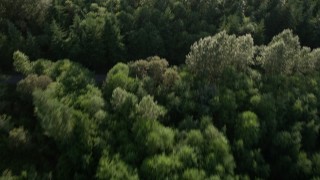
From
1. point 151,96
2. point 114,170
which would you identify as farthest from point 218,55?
point 114,170

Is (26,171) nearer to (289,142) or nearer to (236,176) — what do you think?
(236,176)

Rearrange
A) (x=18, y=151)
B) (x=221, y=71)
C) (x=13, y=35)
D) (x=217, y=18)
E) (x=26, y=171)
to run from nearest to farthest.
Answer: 1. (x=26, y=171)
2. (x=18, y=151)
3. (x=221, y=71)
4. (x=13, y=35)
5. (x=217, y=18)

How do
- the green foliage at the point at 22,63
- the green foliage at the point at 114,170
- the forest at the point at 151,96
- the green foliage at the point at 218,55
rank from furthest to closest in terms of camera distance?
the green foliage at the point at 218,55, the green foliage at the point at 22,63, the forest at the point at 151,96, the green foliage at the point at 114,170

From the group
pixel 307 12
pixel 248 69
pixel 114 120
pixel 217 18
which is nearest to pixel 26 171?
pixel 114 120

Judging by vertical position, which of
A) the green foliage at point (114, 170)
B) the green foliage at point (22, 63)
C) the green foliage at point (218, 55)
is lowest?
the green foliage at point (22, 63)

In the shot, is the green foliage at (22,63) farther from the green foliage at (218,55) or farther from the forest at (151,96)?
the green foliage at (218,55)

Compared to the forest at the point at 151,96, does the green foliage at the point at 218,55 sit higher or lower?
higher

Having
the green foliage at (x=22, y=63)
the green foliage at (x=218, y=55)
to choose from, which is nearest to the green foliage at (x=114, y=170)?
the green foliage at (x=218, y=55)

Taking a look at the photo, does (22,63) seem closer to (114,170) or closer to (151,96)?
(151,96)
